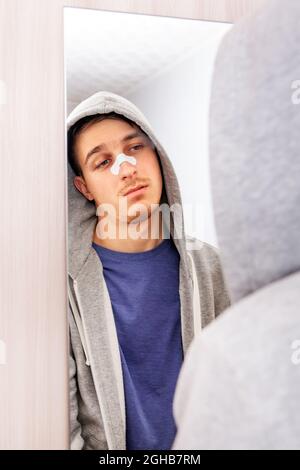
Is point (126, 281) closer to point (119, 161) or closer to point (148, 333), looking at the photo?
point (148, 333)

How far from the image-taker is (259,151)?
0.47m

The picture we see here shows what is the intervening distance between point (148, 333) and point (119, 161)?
0.45 m

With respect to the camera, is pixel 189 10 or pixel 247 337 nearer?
pixel 247 337

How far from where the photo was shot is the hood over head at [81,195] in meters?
1.47

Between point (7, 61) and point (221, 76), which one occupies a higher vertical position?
point (7, 61)

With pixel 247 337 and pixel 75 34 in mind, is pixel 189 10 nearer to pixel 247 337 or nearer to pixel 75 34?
pixel 75 34

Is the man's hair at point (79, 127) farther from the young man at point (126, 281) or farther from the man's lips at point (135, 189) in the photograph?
the man's lips at point (135, 189)

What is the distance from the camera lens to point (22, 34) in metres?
1.51

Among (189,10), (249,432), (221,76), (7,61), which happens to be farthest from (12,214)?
(249,432)

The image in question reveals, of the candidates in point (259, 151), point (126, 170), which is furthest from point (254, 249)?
point (126, 170)

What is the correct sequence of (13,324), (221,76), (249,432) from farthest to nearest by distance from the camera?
1. (13,324)
2. (221,76)
3. (249,432)

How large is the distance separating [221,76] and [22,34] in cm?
115

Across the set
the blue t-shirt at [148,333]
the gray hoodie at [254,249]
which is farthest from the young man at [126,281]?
the gray hoodie at [254,249]

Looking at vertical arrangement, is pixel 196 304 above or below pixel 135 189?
below
